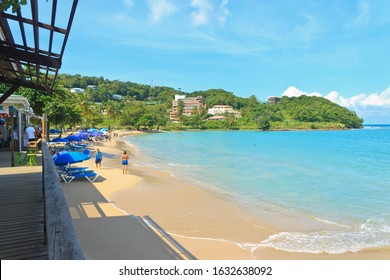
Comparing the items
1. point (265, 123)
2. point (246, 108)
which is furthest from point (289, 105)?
point (265, 123)

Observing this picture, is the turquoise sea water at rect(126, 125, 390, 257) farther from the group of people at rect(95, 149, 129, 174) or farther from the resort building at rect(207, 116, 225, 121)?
the resort building at rect(207, 116, 225, 121)

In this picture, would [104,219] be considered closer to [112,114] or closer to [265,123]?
[112,114]

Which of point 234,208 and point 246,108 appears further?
point 246,108

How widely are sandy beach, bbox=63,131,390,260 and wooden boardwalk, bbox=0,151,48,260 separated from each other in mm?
2007

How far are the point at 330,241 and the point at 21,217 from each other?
24.8 ft

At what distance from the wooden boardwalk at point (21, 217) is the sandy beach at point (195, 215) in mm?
2007

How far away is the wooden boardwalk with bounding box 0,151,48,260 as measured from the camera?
Result: 3920 millimetres

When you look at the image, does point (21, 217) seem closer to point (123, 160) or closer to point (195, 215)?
point (195, 215)

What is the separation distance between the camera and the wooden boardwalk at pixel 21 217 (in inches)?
154

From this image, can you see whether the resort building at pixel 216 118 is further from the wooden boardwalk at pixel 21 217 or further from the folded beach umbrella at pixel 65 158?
the wooden boardwalk at pixel 21 217

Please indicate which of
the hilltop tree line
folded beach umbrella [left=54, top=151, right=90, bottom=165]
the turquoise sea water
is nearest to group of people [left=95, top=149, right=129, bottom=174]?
the turquoise sea water

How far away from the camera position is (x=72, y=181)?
45.2ft

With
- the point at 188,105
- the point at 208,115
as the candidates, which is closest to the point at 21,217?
the point at 208,115
